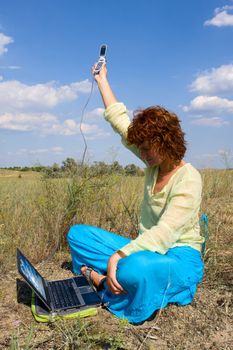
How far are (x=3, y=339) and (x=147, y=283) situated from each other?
2.92 feet

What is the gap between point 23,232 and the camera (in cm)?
379

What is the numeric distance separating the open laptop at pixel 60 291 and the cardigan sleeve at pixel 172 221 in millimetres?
587

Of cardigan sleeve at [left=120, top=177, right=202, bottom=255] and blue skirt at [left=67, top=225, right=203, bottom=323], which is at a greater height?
cardigan sleeve at [left=120, top=177, right=202, bottom=255]

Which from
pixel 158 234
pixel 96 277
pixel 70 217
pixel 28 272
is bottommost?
pixel 96 277

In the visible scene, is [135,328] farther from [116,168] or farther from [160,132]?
[116,168]

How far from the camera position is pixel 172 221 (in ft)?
7.61

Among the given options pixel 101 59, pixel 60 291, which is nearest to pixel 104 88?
pixel 101 59

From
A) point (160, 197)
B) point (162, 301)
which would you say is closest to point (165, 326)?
point (162, 301)

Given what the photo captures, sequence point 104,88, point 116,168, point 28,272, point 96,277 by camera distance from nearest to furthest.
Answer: point 28,272, point 96,277, point 104,88, point 116,168

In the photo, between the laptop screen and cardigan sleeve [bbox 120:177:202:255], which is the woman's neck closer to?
cardigan sleeve [bbox 120:177:202:255]

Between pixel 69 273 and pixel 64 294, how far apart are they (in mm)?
611

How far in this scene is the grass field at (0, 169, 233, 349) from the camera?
2193 millimetres

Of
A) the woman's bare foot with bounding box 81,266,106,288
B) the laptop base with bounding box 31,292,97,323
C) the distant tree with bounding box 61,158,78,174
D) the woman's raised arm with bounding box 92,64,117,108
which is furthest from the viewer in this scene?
the distant tree with bounding box 61,158,78,174

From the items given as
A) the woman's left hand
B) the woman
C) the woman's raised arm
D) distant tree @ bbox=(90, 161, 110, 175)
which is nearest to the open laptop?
the woman
